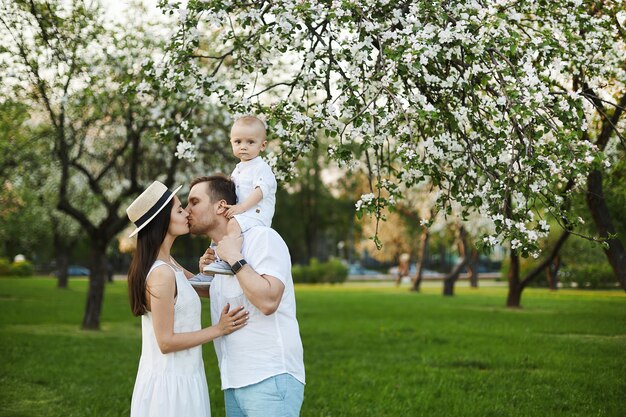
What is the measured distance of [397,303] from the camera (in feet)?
97.0

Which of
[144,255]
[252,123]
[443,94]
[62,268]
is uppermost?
[443,94]

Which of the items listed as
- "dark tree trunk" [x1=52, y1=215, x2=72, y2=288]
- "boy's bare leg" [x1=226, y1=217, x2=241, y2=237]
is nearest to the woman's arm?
"boy's bare leg" [x1=226, y1=217, x2=241, y2=237]

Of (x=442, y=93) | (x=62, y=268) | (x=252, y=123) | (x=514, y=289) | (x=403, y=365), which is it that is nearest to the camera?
(x=252, y=123)

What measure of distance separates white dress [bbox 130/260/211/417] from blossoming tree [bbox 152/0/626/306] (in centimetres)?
165

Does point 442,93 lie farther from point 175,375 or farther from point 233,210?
point 175,375

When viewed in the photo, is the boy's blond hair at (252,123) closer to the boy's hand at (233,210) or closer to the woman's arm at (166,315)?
the boy's hand at (233,210)

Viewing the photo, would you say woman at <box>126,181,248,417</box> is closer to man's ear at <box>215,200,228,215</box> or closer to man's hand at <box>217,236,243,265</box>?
man's ear at <box>215,200,228,215</box>

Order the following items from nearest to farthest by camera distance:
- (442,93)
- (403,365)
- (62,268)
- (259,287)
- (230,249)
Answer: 1. (259,287)
2. (230,249)
3. (442,93)
4. (403,365)
5. (62,268)

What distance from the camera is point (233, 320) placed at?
3.60m

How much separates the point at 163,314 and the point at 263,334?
62cm

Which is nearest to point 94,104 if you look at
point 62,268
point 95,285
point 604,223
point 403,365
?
point 95,285

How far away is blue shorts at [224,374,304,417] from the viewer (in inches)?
138

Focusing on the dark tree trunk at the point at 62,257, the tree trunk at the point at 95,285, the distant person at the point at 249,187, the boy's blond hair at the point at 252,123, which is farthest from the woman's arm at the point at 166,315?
the dark tree trunk at the point at 62,257

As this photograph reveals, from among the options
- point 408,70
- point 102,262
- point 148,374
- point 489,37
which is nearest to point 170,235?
point 148,374
